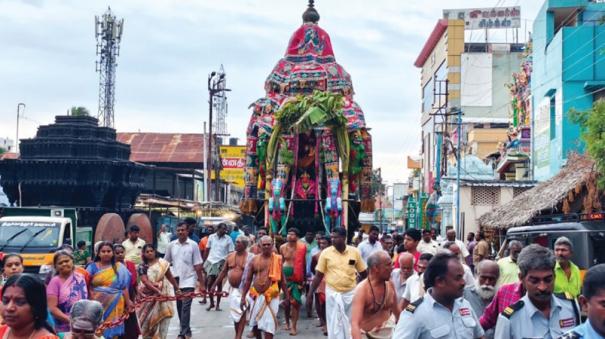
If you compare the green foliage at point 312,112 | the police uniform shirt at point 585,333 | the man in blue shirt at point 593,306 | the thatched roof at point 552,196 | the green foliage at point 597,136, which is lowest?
the police uniform shirt at point 585,333

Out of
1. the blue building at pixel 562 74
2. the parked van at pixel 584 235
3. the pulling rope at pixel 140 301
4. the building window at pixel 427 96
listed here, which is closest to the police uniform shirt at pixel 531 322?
the pulling rope at pixel 140 301

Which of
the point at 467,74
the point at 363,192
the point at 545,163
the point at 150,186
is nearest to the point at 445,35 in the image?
the point at 467,74

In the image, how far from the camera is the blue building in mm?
30500

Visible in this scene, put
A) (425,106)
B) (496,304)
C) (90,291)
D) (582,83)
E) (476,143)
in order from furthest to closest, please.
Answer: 1. (425,106)
2. (476,143)
3. (582,83)
4. (90,291)
5. (496,304)

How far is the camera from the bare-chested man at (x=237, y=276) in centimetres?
1348

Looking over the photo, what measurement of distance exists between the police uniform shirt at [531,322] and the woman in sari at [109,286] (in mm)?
5969

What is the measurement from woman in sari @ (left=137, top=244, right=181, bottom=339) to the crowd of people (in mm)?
15

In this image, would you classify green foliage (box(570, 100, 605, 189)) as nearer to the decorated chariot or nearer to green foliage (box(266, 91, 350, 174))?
green foliage (box(266, 91, 350, 174))

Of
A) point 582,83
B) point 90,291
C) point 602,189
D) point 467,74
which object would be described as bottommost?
point 90,291

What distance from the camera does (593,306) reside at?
453 centimetres

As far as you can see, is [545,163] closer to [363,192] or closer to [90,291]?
[363,192]

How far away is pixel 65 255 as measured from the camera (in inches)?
382

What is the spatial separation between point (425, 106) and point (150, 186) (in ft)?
122

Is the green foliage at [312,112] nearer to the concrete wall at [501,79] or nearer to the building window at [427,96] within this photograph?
the concrete wall at [501,79]
